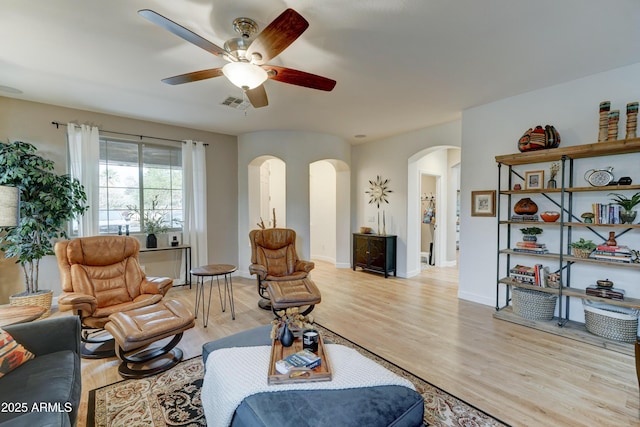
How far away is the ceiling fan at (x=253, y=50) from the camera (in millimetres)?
1655

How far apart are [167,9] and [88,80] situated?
1.82 m

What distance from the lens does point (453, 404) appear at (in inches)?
77.3

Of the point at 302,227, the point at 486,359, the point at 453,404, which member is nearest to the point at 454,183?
the point at 302,227

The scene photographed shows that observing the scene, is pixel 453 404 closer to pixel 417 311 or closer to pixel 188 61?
pixel 417 311

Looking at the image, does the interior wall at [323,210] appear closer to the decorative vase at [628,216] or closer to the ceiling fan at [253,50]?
the ceiling fan at [253,50]

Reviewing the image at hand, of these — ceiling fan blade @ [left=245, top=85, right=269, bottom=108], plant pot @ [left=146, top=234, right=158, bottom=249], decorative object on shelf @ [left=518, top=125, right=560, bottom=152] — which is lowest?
plant pot @ [left=146, top=234, right=158, bottom=249]

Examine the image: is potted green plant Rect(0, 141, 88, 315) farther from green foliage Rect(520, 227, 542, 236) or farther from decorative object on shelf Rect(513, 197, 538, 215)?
green foliage Rect(520, 227, 542, 236)

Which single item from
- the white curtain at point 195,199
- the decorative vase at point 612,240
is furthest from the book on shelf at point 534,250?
the white curtain at point 195,199

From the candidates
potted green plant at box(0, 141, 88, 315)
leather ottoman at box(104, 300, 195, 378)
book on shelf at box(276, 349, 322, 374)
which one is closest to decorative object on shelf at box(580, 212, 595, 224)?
book on shelf at box(276, 349, 322, 374)

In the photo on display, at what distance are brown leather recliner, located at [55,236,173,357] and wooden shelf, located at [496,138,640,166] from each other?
166 inches

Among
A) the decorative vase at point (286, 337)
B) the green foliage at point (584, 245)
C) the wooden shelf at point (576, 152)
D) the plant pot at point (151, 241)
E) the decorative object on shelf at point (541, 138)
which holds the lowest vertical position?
the decorative vase at point (286, 337)

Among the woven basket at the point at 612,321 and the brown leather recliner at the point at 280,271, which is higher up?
the brown leather recliner at the point at 280,271

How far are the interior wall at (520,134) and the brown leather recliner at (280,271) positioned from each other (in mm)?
2359

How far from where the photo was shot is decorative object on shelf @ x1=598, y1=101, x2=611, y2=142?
2854mm
